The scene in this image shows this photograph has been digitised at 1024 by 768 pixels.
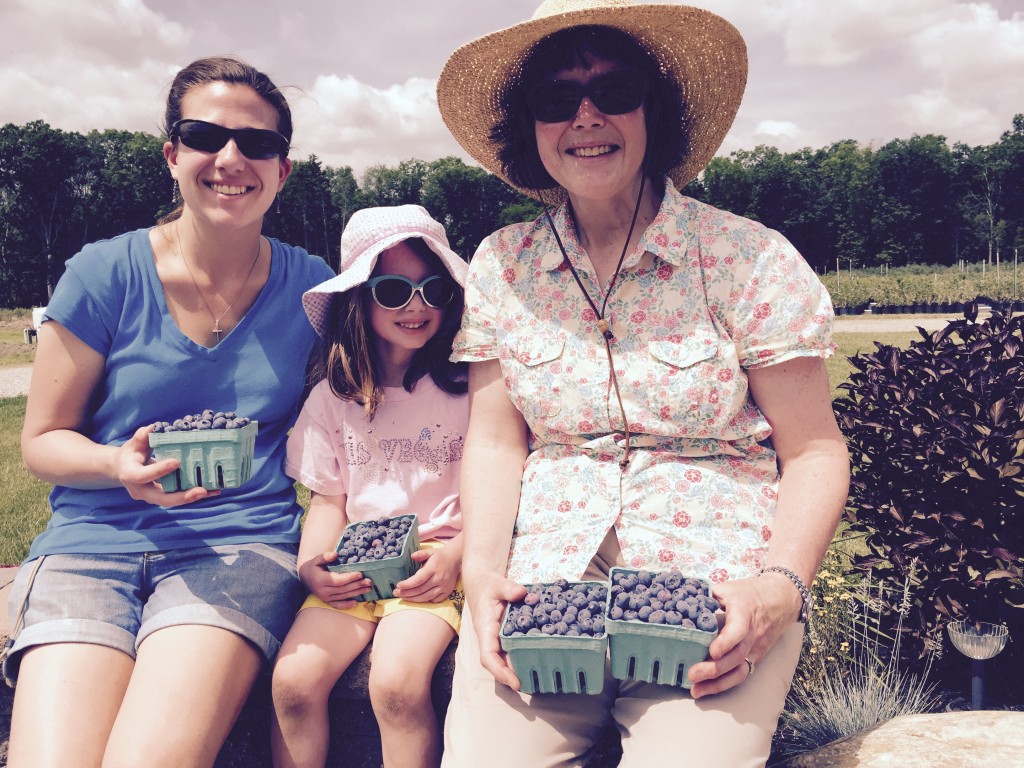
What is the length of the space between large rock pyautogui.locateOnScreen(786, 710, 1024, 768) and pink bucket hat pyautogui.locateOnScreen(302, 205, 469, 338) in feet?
5.92

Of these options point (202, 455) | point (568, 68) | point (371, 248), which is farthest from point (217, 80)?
point (202, 455)

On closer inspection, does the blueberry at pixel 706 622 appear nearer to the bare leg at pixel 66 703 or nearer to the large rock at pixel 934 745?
the large rock at pixel 934 745

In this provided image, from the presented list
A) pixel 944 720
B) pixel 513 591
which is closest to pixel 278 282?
pixel 513 591

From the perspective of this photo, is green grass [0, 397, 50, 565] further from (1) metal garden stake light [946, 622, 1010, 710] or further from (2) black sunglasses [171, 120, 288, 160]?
(1) metal garden stake light [946, 622, 1010, 710]

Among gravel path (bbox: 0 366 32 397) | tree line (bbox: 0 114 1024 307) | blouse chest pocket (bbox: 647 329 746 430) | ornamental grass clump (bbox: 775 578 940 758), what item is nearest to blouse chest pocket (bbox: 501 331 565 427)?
blouse chest pocket (bbox: 647 329 746 430)

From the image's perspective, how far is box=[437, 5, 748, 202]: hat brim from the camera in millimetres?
2291

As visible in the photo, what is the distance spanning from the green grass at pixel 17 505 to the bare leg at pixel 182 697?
3.24 m

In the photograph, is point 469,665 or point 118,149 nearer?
point 469,665

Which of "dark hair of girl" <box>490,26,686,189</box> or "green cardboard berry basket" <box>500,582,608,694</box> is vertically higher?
"dark hair of girl" <box>490,26,686,189</box>

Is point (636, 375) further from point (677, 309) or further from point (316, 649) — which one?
point (316, 649)

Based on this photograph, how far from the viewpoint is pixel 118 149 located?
194ft

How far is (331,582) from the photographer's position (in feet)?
7.67

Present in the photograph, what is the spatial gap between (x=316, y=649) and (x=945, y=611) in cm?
228

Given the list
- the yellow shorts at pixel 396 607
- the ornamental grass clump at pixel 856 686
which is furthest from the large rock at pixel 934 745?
the yellow shorts at pixel 396 607
